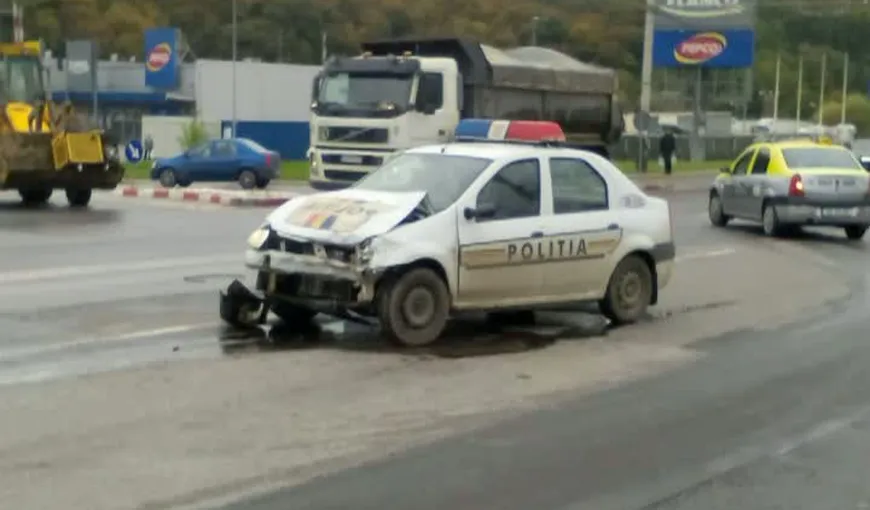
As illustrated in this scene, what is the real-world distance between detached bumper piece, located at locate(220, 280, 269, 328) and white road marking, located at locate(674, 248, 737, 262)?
846 cm

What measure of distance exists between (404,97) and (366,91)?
79cm

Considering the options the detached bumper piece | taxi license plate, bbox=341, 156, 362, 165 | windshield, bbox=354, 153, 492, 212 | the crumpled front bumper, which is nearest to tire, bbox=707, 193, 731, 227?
taxi license plate, bbox=341, 156, 362, 165

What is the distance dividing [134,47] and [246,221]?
73.0m

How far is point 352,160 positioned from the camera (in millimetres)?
26422

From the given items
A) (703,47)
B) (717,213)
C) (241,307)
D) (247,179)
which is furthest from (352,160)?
(703,47)

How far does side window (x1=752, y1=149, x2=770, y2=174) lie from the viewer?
23.8 metres

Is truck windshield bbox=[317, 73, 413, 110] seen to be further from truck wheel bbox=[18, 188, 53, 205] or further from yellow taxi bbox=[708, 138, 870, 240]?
yellow taxi bbox=[708, 138, 870, 240]

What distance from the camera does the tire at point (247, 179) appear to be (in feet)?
128

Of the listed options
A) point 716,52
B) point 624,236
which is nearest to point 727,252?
point 624,236

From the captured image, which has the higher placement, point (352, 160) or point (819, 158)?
point (819, 158)

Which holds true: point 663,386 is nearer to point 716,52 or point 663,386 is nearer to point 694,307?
point 694,307

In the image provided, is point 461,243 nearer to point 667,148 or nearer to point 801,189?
point 801,189

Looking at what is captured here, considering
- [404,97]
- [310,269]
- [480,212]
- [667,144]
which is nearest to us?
[310,269]

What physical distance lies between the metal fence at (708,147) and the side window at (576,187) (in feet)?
177
